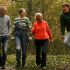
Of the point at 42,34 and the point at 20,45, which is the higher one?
the point at 42,34

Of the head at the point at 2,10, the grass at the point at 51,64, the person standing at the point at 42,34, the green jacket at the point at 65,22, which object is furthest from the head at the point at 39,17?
the grass at the point at 51,64

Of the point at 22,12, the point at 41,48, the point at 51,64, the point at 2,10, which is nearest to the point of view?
the point at 2,10

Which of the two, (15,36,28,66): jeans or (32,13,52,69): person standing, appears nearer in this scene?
(32,13,52,69): person standing

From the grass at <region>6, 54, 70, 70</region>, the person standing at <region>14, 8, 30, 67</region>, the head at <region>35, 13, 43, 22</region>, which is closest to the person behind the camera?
the head at <region>35, 13, 43, 22</region>

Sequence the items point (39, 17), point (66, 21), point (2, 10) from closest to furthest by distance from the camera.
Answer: point (66, 21) < point (2, 10) < point (39, 17)

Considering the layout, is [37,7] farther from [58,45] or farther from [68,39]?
[68,39]

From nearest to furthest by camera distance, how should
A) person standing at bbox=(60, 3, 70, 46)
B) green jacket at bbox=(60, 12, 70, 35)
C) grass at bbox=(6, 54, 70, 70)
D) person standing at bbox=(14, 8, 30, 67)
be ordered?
1. person standing at bbox=(60, 3, 70, 46)
2. green jacket at bbox=(60, 12, 70, 35)
3. person standing at bbox=(14, 8, 30, 67)
4. grass at bbox=(6, 54, 70, 70)

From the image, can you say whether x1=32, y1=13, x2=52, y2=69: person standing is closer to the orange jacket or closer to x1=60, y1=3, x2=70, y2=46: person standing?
the orange jacket

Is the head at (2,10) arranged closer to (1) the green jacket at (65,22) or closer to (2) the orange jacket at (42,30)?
(2) the orange jacket at (42,30)

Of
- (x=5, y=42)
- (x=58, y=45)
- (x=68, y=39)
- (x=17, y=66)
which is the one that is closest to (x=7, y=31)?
(x=5, y=42)

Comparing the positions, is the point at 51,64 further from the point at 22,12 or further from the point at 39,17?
the point at 22,12

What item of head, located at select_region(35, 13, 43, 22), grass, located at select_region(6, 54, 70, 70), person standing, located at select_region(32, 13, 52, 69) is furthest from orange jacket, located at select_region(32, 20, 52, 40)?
grass, located at select_region(6, 54, 70, 70)

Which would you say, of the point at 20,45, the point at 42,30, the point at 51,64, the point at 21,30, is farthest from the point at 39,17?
the point at 51,64

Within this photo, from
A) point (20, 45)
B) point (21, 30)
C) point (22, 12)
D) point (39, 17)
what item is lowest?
point (20, 45)
